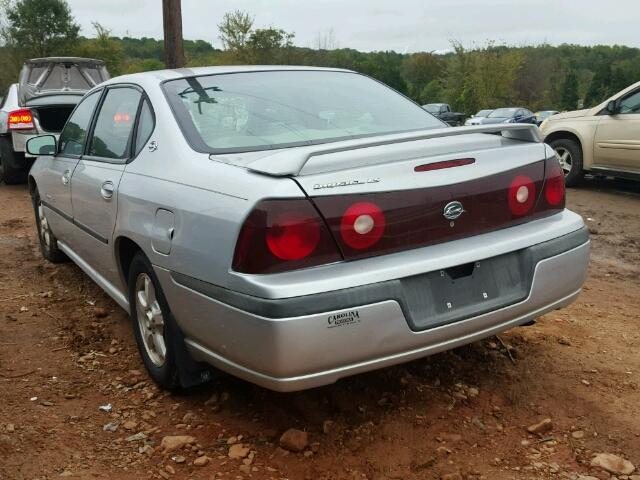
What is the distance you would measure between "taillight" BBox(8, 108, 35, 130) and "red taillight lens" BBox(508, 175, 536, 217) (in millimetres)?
7872

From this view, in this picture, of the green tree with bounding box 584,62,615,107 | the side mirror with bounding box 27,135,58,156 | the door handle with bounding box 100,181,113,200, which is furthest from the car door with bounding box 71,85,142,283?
the green tree with bounding box 584,62,615,107

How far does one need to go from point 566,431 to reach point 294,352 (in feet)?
4.21

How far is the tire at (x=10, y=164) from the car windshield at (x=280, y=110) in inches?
282

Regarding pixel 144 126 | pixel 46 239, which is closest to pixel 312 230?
pixel 144 126

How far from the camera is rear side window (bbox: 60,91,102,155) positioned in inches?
164

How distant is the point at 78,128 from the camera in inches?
171

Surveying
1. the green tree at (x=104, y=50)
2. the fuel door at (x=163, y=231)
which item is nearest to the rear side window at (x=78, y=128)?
the fuel door at (x=163, y=231)

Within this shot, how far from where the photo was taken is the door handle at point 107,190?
331 cm

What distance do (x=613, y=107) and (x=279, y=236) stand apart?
25.4 ft

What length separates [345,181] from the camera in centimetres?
234

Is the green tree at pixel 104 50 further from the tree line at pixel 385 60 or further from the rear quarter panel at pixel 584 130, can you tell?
the rear quarter panel at pixel 584 130

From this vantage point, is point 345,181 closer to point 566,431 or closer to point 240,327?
point 240,327

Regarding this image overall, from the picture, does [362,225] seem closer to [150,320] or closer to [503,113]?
[150,320]

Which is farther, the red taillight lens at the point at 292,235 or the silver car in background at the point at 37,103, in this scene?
the silver car in background at the point at 37,103
